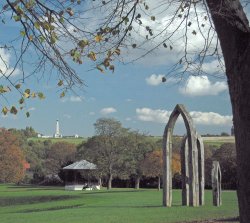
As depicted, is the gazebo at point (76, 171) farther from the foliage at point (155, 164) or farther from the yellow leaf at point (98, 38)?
the yellow leaf at point (98, 38)

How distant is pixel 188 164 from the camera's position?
2239cm

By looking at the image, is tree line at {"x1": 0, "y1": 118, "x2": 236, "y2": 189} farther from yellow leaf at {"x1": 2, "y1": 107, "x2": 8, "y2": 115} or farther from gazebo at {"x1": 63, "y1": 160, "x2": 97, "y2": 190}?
yellow leaf at {"x1": 2, "y1": 107, "x2": 8, "y2": 115}

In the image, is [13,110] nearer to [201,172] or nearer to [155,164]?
[201,172]

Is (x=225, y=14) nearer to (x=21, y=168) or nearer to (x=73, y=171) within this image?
(x=21, y=168)

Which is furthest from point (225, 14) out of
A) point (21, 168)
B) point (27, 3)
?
point (21, 168)

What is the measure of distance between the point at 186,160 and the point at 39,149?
73431mm

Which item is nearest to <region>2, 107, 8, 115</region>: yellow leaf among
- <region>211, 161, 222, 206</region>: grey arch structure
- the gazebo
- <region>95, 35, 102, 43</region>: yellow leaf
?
<region>95, 35, 102, 43</region>: yellow leaf

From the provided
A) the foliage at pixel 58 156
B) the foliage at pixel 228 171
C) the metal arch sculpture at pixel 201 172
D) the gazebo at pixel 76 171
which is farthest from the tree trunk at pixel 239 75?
the foliage at pixel 58 156

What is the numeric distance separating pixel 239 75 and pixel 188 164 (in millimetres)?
17465

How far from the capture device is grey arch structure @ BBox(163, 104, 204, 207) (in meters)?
22.2

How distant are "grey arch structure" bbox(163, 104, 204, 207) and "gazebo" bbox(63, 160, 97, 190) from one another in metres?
39.1

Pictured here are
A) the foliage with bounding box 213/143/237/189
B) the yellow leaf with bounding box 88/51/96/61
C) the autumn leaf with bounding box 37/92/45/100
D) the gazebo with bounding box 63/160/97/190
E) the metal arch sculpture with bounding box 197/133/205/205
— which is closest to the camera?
the autumn leaf with bounding box 37/92/45/100

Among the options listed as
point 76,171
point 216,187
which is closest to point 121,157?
point 76,171

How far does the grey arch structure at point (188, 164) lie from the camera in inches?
873
